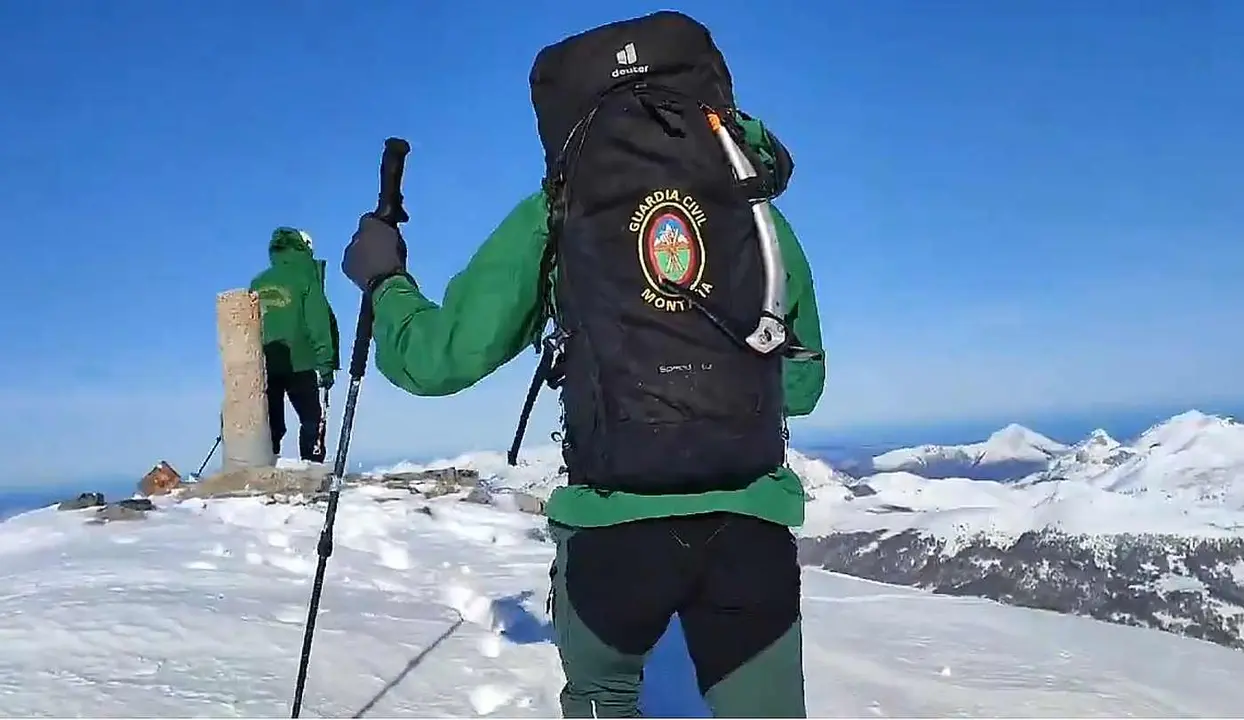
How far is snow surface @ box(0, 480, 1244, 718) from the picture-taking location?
150 inches

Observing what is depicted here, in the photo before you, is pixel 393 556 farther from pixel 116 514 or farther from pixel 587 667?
pixel 587 667

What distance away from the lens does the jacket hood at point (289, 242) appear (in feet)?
36.9

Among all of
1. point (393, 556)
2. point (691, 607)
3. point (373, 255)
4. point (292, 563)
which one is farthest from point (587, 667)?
point (393, 556)

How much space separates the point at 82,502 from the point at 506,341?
7264 millimetres

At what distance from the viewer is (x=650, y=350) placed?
90.1 inches

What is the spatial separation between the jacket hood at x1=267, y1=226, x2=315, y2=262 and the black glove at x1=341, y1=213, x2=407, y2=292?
904cm

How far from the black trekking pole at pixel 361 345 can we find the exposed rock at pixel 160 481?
284 inches

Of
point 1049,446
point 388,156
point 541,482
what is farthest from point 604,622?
point 1049,446

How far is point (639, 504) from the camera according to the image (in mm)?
2307

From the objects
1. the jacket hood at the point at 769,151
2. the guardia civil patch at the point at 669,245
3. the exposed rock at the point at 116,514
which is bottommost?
the exposed rock at the point at 116,514

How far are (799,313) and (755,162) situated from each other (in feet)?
1.61

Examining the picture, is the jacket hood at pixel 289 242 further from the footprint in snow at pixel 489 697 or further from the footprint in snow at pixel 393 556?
the footprint in snow at pixel 489 697

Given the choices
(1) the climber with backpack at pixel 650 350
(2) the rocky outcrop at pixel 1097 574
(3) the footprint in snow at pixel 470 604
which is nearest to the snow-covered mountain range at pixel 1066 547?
(2) the rocky outcrop at pixel 1097 574

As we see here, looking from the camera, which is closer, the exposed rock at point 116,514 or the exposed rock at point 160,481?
the exposed rock at point 116,514
